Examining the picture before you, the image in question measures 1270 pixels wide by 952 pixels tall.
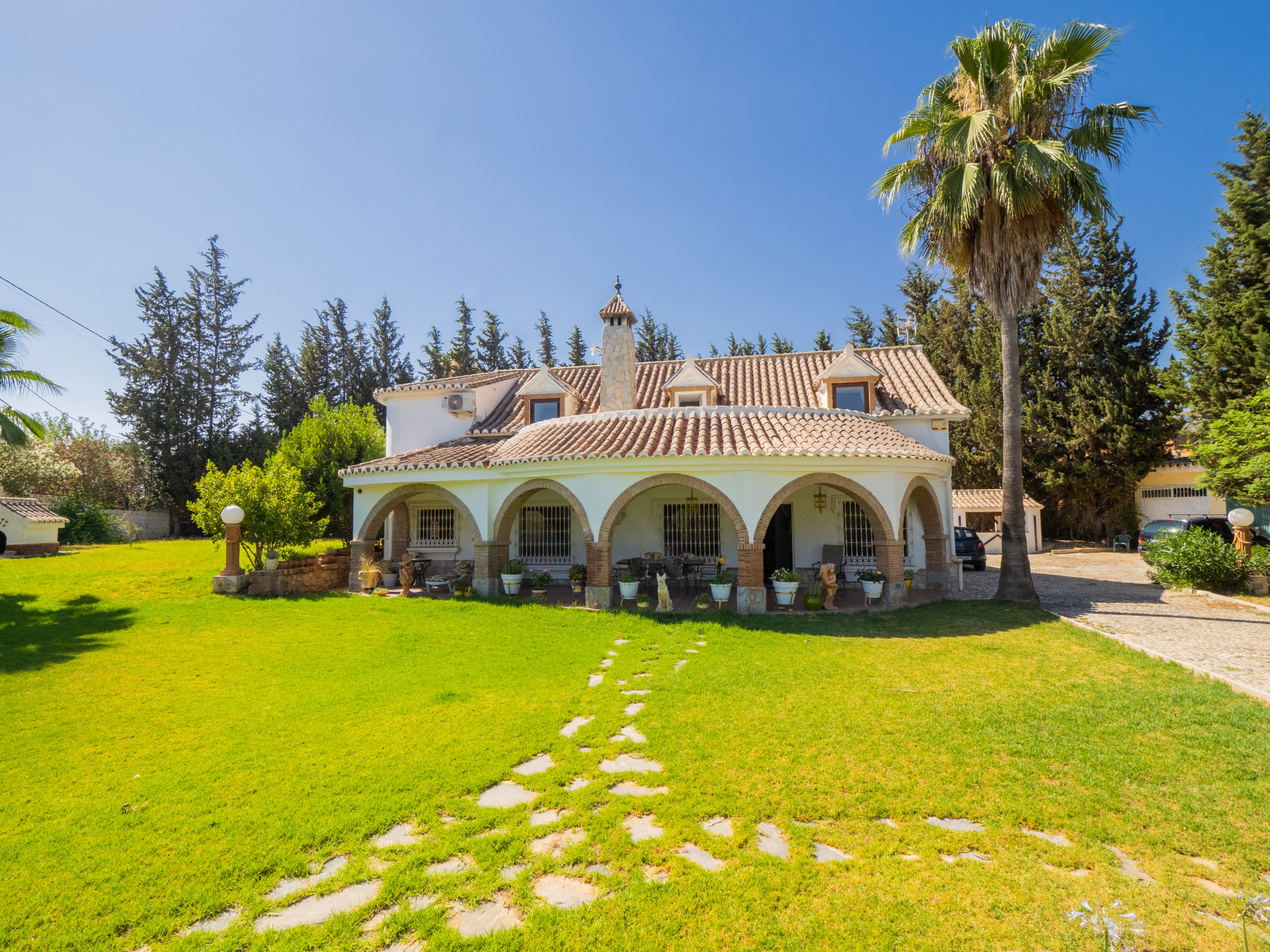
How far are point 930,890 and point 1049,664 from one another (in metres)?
7.07

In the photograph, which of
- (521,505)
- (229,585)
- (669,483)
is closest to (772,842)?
(669,483)

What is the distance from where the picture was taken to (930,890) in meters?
3.99

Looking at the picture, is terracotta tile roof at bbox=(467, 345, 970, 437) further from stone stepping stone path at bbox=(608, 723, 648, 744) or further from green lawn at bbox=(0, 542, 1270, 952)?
stone stepping stone path at bbox=(608, 723, 648, 744)

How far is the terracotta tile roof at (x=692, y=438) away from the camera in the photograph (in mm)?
14188

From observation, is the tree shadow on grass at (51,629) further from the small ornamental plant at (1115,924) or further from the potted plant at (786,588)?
the potted plant at (786,588)

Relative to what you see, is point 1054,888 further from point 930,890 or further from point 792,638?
point 792,638

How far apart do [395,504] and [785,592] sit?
12.4 m

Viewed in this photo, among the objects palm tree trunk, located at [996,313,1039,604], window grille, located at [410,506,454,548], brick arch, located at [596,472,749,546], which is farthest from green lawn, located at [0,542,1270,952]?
window grille, located at [410,506,454,548]

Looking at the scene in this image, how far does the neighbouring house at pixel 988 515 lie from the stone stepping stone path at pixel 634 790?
2927 cm

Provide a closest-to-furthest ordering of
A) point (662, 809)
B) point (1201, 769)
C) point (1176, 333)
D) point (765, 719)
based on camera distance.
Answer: point (662, 809) < point (1201, 769) < point (765, 719) < point (1176, 333)

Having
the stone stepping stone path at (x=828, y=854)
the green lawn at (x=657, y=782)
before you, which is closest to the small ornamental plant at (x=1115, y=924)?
the green lawn at (x=657, y=782)

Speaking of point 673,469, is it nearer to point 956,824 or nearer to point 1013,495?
point 1013,495

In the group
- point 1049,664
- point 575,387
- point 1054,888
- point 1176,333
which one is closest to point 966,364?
point 1176,333

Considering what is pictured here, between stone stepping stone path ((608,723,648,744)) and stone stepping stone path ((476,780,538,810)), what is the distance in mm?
1377
